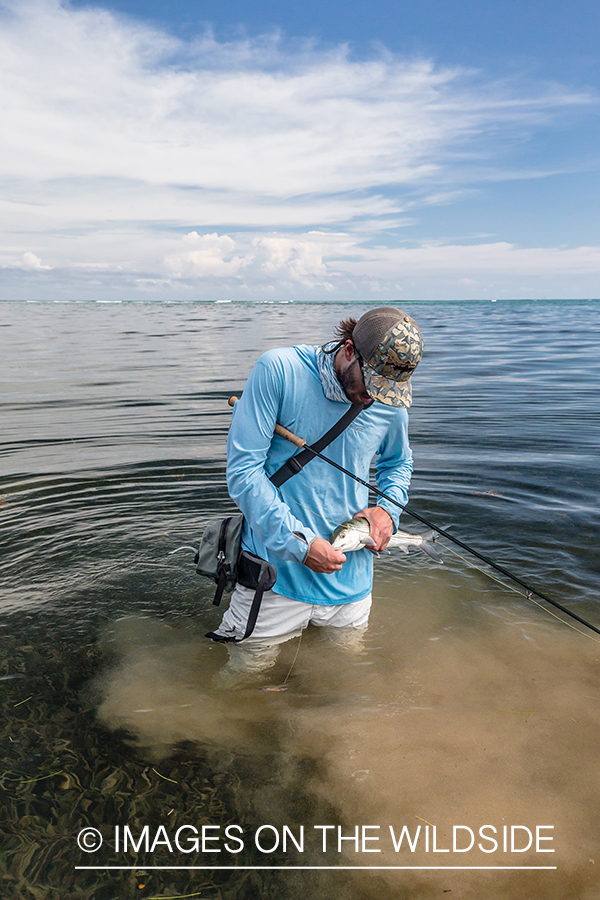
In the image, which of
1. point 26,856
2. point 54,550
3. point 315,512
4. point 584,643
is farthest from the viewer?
point 54,550

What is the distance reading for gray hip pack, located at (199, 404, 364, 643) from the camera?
3.34 meters

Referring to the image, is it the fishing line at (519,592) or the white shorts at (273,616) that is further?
the fishing line at (519,592)

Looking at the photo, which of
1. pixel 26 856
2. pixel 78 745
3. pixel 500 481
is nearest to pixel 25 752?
pixel 78 745

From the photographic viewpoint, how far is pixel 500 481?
317 inches

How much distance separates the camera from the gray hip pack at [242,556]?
3.34 metres

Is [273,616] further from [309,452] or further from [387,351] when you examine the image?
[387,351]

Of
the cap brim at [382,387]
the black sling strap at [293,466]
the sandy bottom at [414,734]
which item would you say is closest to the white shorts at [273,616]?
the black sling strap at [293,466]

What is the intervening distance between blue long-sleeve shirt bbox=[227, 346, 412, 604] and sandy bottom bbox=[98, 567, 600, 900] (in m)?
0.73

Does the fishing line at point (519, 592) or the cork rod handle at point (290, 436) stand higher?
the cork rod handle at point (290, 436)

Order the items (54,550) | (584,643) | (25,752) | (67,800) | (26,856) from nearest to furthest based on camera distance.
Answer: (26,856)
(67,800)
(25,752)
(584,643)
(54,550)

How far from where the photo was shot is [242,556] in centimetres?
354

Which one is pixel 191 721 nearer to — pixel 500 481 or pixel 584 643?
pixel 584 643

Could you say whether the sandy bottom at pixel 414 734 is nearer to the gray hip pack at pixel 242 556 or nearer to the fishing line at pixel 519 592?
the fishing line at pixel 519 592

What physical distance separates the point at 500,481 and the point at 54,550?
5.66 m
